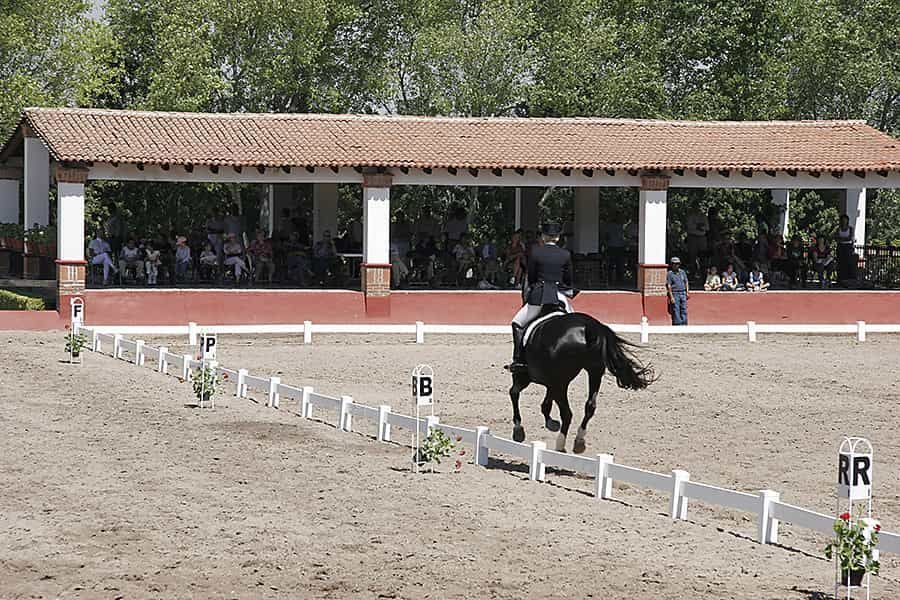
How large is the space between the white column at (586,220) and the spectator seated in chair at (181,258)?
9777mm

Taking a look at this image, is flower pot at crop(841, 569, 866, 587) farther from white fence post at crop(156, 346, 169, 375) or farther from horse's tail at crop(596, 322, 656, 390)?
white fence post at crop(156, 346, 169, 375)

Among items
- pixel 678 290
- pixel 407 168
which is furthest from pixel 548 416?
pixel 407 168

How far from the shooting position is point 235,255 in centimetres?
3158

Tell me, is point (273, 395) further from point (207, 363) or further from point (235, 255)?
point (235, 255)

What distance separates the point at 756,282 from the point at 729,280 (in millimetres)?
617

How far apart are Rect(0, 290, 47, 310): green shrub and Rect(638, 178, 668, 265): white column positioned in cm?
1214

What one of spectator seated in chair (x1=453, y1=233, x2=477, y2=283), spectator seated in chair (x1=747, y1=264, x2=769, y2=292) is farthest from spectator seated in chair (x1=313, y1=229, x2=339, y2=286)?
spectator seated in chair (x1=747, y1=264, x2=769, y2=292)

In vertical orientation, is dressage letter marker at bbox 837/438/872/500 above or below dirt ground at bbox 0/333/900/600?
above

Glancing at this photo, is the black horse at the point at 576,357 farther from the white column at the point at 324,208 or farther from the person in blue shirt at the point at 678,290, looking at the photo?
the white column at the point at 324,208

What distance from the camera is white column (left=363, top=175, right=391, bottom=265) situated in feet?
Answer: 101

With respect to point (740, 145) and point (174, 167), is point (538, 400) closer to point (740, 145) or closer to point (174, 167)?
point (174, 167)

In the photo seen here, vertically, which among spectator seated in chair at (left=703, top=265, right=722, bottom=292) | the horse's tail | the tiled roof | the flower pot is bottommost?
the flower pot

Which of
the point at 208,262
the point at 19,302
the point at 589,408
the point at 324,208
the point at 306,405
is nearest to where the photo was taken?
the point at 589,408

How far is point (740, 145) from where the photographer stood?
33406 millimetres
